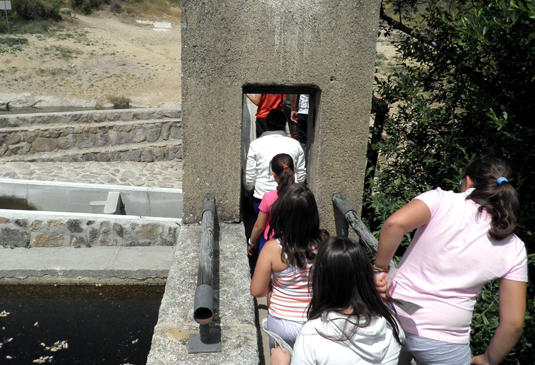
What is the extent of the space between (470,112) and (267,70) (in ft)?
5.63

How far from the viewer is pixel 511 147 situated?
3387 millimetres

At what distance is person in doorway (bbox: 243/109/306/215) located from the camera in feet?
12.8

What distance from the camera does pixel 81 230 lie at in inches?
226

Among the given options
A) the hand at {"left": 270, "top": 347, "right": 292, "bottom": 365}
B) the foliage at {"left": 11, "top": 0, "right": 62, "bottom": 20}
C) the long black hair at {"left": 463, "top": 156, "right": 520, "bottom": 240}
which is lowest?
the hand at {"left": 270, "top": 347, "right": 292, "bottom": 365}

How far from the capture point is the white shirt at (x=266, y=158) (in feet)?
12.8

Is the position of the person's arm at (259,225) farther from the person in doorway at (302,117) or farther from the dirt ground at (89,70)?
the dirt ground at (89,70)

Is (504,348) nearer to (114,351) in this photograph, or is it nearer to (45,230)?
(114,351)

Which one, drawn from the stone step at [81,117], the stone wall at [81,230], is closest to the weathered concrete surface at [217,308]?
the stone wall at [81,230]

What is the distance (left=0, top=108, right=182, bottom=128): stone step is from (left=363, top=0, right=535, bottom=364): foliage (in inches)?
309

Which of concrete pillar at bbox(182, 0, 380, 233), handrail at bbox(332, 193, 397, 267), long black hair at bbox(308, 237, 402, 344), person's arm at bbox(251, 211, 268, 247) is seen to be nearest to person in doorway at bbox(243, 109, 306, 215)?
concrete pillar at bbox(182, 0, 380, 233)

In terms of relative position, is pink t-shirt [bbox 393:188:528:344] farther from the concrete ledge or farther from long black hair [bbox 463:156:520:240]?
the concrete ledge

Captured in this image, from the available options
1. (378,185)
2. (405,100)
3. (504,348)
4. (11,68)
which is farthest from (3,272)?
(11,68)

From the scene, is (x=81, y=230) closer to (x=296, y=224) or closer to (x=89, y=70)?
(x=296, y=224)

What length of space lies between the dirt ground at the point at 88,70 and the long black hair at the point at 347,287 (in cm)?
1396
